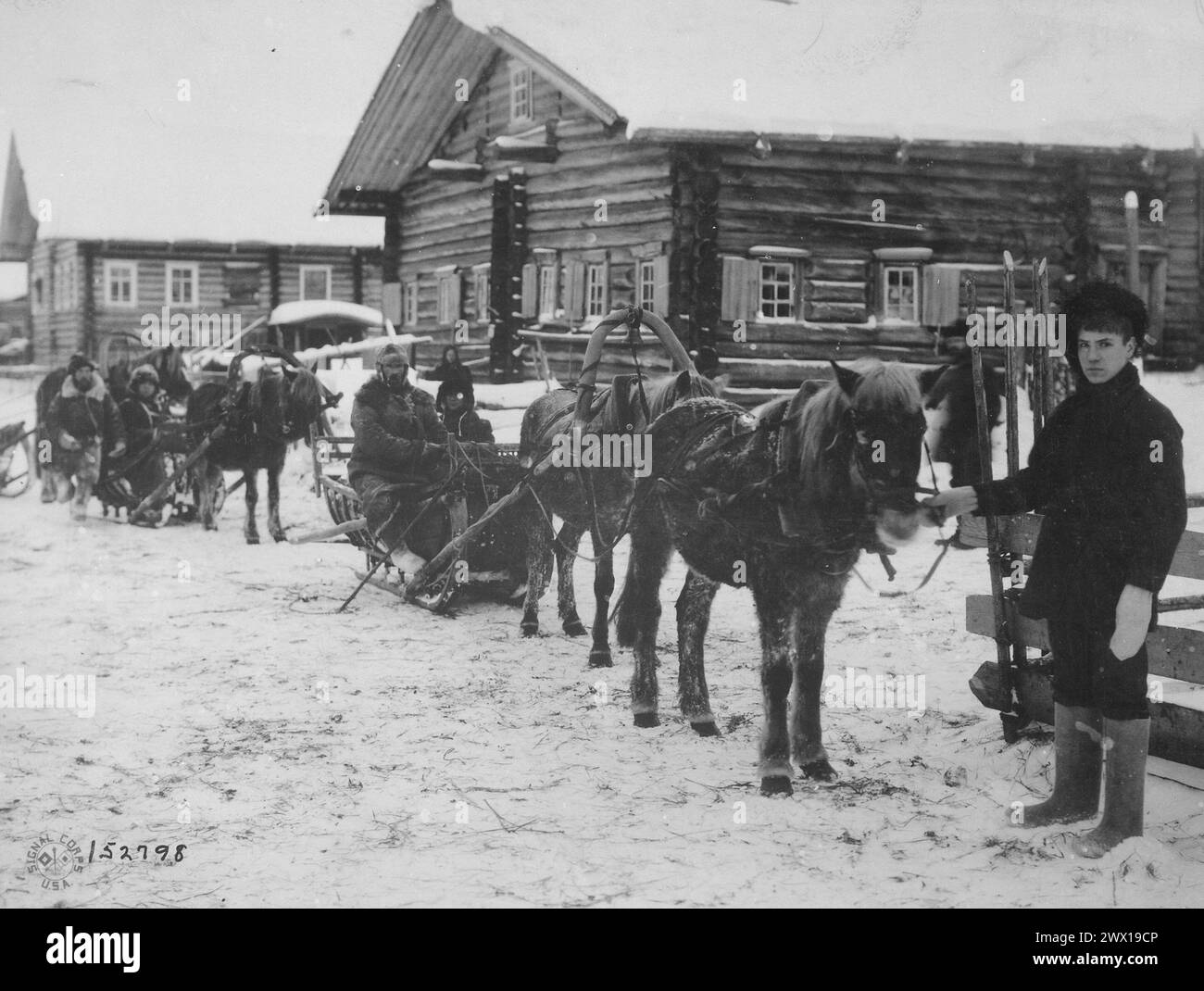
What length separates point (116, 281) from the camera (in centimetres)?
2784

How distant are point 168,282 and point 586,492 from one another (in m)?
25.4

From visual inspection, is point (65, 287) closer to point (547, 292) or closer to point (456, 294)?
point (456, 294)

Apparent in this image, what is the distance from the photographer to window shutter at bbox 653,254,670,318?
1197 cm

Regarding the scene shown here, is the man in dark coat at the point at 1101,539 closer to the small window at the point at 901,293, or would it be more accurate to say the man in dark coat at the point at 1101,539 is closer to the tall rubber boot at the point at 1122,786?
the tall rubber boot at the point at 1122,786

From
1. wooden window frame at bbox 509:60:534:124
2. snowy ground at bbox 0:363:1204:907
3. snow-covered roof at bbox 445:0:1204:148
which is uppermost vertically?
wooden window frame at bbox 509:60:534:124

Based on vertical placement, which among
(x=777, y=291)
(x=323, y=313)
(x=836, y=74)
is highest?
(x=836, y=74)

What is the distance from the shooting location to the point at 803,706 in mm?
4379

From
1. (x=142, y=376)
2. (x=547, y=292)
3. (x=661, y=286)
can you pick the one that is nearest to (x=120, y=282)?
(x=142, y=376)

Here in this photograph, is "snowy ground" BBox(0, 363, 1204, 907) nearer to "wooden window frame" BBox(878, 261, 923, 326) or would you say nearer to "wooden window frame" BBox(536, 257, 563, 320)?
"wooden window frame" BBox(878, 261, 923, 326)

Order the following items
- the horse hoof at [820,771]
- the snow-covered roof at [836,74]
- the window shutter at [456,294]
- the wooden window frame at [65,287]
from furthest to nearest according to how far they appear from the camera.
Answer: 1. the wooden window frame at [65,287]
2. the window shutter at [456,294]
3. the snow-covered roof at [836,74]
4. the horse hoof at [820,771]

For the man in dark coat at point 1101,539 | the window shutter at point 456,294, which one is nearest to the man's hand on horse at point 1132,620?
the man in dark coat at point 1101,539

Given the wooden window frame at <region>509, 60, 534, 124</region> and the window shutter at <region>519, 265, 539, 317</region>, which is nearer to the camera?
the window shutter at <region>519, 265, 539, 317</region>

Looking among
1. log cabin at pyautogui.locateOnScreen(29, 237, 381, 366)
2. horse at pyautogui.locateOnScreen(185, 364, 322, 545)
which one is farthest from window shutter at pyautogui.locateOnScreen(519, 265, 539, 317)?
log cabin at pyautogui.locateOnScreen(29, 237, 381, 366)

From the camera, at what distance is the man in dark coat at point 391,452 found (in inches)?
302
